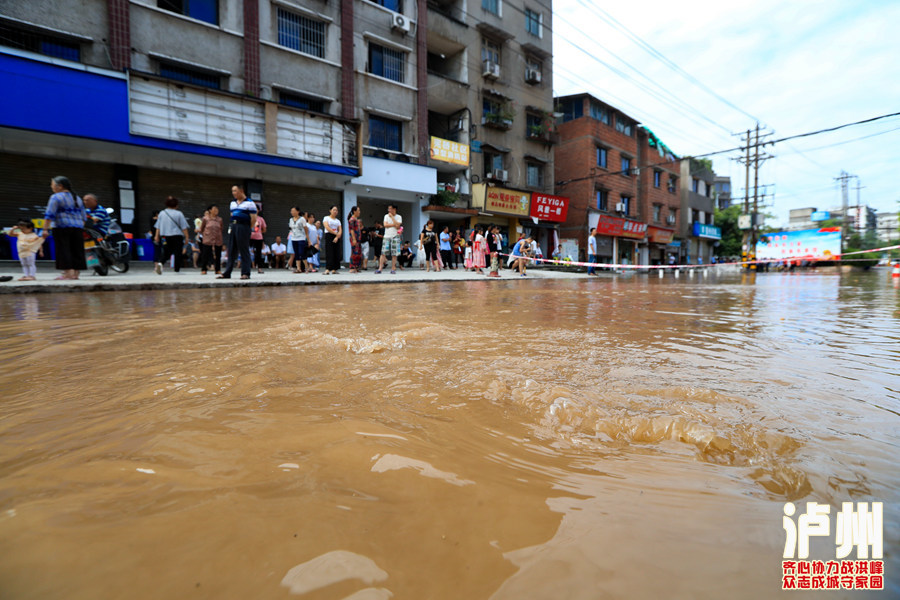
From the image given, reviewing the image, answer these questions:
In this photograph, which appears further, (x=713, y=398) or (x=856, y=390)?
(x=856, y=390)

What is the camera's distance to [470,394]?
1681mm

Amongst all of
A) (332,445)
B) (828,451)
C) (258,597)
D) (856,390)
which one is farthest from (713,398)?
(258,597)

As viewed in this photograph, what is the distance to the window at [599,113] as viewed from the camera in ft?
87.7

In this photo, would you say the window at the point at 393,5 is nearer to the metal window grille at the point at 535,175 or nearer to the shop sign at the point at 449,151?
the shop sign at the point at 449,151

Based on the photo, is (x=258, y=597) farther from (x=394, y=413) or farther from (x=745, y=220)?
(x=745, y=220)

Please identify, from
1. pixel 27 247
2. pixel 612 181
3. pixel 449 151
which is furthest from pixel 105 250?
pixel 612 181

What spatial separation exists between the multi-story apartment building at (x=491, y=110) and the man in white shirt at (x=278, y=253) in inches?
265

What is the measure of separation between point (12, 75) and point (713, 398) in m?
14.1

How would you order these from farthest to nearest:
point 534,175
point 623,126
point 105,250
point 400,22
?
point 623,126
point 534,175
point 400,22
point 105,250

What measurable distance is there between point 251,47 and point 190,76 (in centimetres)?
196

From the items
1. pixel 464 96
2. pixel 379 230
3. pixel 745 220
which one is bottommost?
pixel 379 230

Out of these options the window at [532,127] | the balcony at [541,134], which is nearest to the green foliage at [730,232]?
the balcony at [541,134]

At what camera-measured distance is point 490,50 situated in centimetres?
2092

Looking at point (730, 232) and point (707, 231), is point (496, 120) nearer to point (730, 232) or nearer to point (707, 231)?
point (707, 231)
